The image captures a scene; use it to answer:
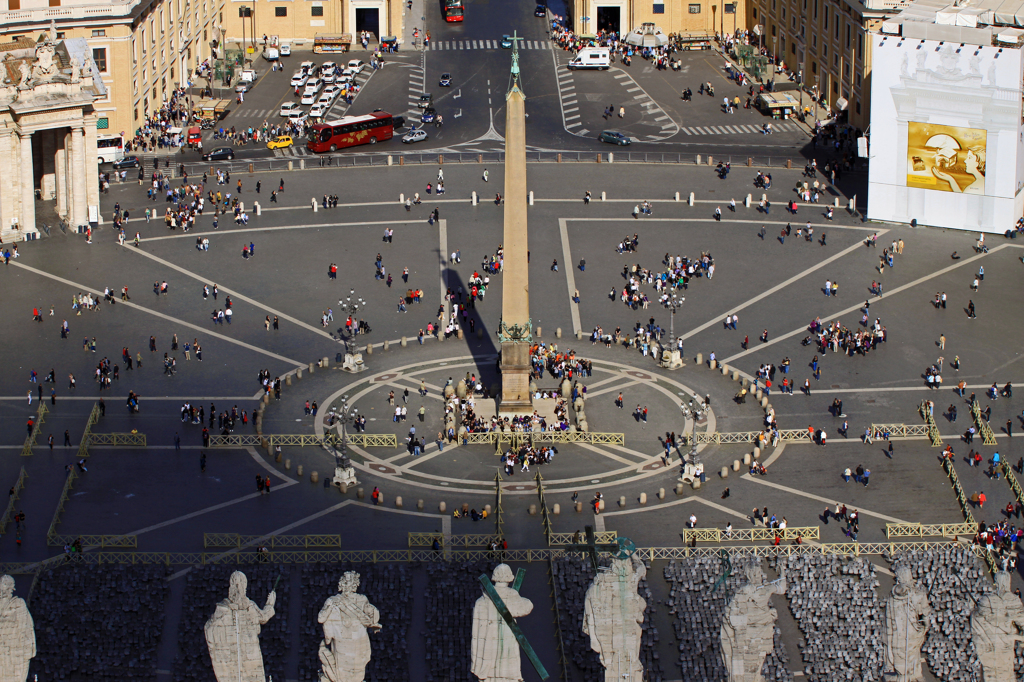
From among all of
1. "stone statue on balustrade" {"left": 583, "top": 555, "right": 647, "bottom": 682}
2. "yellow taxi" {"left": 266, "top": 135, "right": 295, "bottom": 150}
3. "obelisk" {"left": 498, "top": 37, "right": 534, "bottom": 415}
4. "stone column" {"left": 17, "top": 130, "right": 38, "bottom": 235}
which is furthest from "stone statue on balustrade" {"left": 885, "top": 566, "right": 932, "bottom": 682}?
"yellow taxi" {"left": 266, "top": 135, "right": 295, "bottom": 150}

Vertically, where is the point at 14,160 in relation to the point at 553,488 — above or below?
above

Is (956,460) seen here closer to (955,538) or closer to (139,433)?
(955,538)

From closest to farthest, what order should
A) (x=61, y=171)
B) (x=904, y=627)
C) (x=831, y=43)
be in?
(x=904, y=627)
(x=61, y=171)
(x=831, y=43)

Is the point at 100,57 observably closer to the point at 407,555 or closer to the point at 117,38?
the point at 117,38

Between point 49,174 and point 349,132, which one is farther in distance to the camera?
point 349,132

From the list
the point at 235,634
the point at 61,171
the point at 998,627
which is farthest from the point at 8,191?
the point at 998,627

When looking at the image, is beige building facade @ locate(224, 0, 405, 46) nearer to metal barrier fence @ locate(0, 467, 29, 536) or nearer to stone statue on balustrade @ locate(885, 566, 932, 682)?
metal barrier fence @ locate(0, 467, 29, 536)

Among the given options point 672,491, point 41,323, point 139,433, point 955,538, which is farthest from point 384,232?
point 955,538
